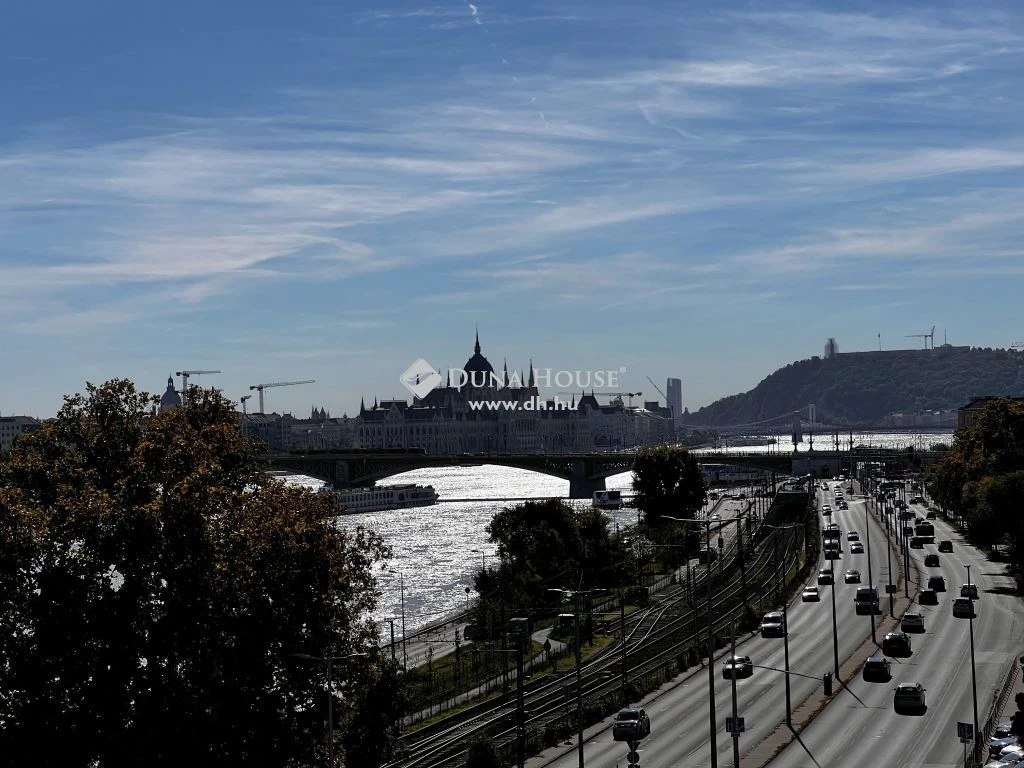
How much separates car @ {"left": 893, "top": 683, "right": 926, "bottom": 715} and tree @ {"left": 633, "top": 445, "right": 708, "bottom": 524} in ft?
211

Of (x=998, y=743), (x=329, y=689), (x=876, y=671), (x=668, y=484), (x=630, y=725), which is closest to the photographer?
(x=329, y=689)

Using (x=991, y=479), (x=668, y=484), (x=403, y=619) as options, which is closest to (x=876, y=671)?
(x=403, y=619)

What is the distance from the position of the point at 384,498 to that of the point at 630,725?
448ft

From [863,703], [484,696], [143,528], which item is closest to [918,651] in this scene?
[863,703]

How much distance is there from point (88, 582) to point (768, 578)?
5377 centimetres

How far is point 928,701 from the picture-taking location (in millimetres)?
42344

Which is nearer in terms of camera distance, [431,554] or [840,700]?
[840,700]

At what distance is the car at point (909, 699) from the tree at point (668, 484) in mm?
64230

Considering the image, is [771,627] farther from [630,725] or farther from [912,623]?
[630,725]

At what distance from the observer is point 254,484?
32750 mm

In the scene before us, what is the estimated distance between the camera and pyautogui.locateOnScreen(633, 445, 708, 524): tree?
10612cm

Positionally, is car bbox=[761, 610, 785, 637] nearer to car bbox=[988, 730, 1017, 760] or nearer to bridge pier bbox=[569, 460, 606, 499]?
car bbox=[988, 730, 1017, 760]

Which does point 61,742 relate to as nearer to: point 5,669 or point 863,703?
point 5,669

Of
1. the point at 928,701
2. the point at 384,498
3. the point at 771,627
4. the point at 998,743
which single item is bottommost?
the point at 928,701
